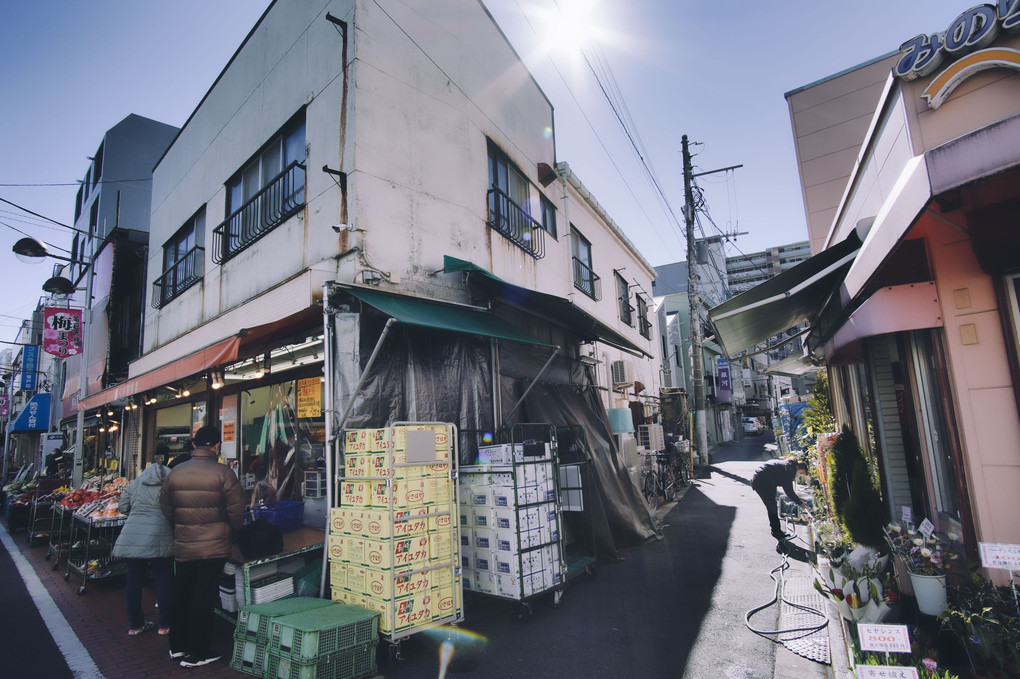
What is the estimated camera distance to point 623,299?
17734 mm

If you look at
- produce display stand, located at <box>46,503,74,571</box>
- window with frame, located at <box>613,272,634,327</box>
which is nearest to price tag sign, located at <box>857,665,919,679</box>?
produce display stand, located at <box>46,503,74,571</box>

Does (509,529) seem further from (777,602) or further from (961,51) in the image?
(961,51)

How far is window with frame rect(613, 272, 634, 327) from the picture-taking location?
57.3ft

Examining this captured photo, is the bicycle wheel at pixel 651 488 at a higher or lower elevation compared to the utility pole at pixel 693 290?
lower

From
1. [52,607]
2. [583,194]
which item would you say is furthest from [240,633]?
[583,194]

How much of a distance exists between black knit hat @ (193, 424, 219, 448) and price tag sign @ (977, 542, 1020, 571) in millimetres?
7044

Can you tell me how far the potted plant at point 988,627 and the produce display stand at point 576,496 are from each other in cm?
489

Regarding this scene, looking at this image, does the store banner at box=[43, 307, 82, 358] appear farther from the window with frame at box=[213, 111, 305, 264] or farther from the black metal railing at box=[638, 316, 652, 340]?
the black metal railing at box=[638, 316, 652, 340]

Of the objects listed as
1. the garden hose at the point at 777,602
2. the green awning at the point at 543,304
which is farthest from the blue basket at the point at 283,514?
the garden hose at the point at 777,602

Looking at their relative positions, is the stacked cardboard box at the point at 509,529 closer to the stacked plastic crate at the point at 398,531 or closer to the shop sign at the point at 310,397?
the stacked plastic crate at the point at 398,531

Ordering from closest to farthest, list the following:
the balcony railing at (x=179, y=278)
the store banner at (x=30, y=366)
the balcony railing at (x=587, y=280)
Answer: the balcony railing at (x=179, y=278) → the balcony railing at (x=587, y=280) → the store banner at (x=30, y=366)

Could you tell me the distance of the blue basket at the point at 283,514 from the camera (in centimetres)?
707

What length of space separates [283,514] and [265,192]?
19.1 feet

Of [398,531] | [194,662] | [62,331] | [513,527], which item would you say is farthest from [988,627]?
[62,331]
